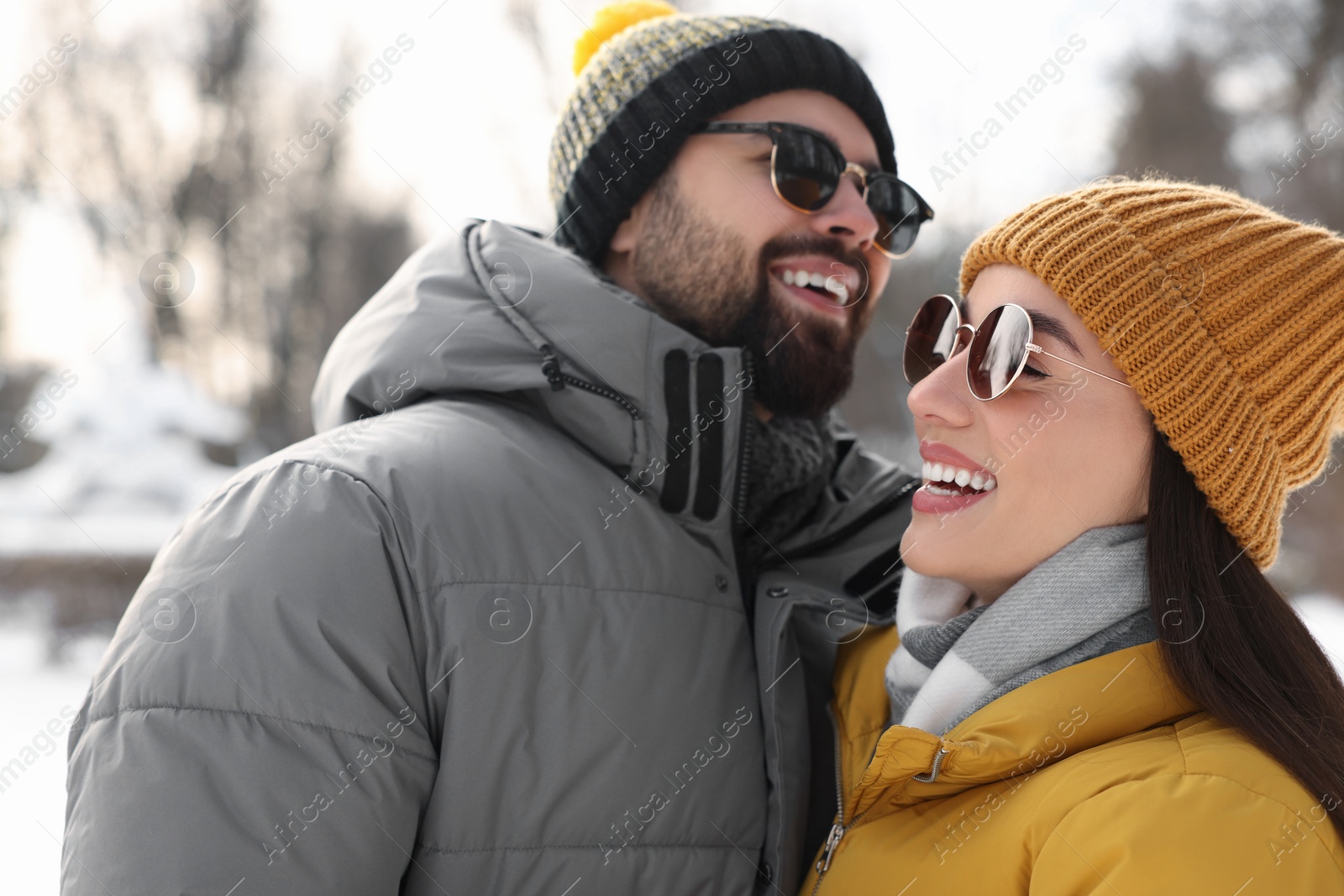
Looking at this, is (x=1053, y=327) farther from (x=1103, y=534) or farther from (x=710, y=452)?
(x=710, y=452)

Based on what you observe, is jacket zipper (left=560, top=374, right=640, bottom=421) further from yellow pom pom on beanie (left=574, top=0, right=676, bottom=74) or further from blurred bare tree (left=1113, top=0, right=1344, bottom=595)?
blurred bare tree (left=1113, top=0, right=1344, bottom=595)

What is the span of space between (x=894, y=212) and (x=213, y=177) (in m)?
12.7

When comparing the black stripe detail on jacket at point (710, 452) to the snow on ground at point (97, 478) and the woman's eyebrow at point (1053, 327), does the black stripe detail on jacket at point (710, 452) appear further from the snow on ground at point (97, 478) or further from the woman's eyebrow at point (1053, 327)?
the snow on ground at point (97, 478)

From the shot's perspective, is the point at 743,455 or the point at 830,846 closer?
the point at 830,846

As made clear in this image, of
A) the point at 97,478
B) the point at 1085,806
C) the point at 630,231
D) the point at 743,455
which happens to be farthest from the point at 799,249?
the point at 97,478

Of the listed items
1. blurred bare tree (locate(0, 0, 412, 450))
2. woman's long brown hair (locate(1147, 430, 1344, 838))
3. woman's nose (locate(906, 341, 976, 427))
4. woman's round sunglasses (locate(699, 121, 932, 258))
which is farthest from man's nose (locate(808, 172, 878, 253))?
blurred bare tree (locate(0, 0, 412, 450))

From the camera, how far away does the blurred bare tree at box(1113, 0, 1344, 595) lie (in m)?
7.95

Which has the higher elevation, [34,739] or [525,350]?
[525,350]

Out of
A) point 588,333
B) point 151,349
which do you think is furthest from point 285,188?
point 588,333

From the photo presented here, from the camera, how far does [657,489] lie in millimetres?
1871

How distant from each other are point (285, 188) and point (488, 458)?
15.0 meters

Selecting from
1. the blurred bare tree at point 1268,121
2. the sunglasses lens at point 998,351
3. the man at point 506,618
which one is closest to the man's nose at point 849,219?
the man at point 506,618

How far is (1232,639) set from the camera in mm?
1482

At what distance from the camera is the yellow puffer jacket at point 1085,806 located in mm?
1152
